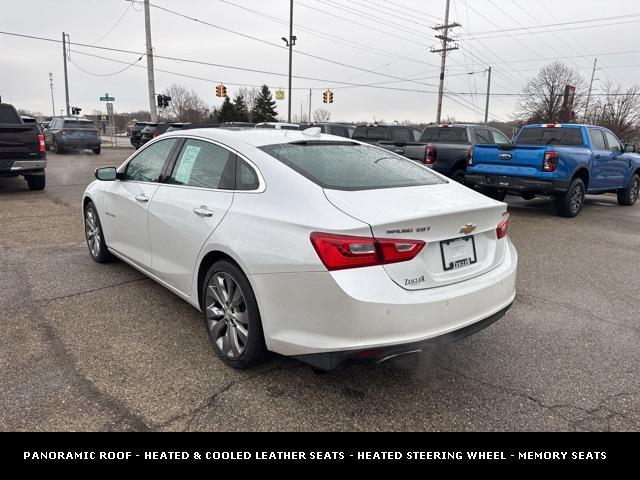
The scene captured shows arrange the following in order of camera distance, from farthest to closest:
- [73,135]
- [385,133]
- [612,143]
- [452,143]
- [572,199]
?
[73,135], [385,133], [452,143], [612,143], [572,199]

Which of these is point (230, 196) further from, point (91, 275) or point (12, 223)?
point (12, 223)

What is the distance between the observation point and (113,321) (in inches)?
154

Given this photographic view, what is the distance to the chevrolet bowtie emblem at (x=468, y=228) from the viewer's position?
2.81m

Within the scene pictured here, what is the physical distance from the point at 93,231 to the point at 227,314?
123 inches

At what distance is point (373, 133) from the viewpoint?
14453mm

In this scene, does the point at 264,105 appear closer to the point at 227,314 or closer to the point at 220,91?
the point at 220,91

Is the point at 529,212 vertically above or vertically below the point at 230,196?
below

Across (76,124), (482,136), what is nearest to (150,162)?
(482,136)

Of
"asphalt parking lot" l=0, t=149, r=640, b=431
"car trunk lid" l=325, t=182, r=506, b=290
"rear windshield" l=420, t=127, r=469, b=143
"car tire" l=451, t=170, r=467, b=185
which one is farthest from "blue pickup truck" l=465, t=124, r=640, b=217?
"car trunk lid" l=325, t=182, r=506, b=290

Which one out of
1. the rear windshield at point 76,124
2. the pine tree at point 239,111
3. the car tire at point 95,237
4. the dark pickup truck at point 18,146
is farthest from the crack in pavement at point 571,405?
the pine tree at point 239,111

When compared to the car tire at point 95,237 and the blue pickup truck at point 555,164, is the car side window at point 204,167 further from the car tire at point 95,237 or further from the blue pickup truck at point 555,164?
the blue pickup truck at point 555,164

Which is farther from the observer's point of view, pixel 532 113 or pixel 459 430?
pixel 532 113
